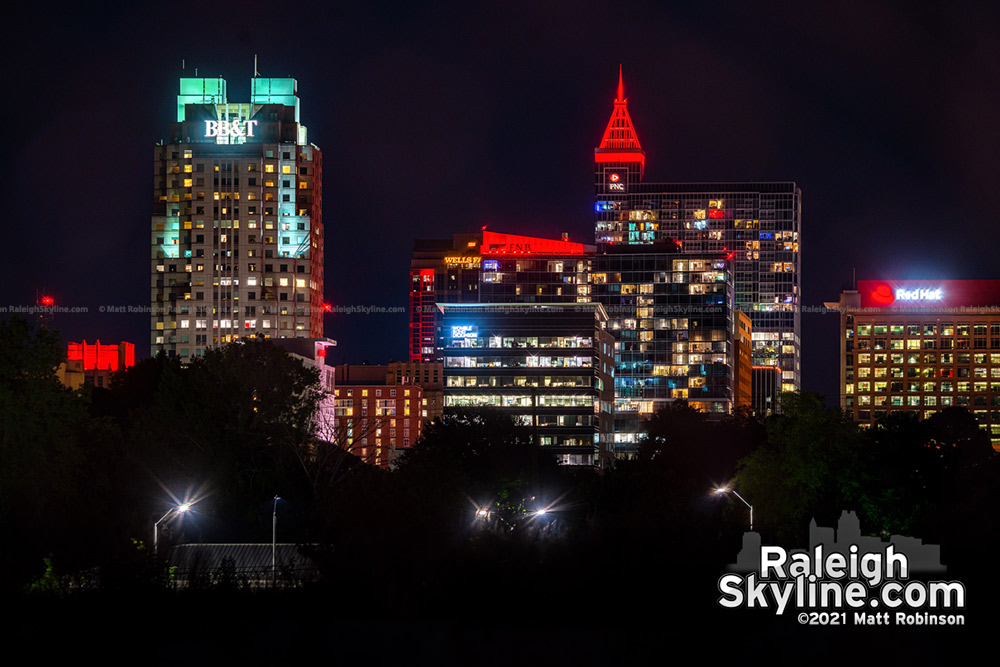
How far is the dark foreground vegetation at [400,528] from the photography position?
50219mm

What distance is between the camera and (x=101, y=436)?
107 meters

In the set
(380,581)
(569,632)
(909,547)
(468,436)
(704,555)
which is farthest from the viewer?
(468,436)

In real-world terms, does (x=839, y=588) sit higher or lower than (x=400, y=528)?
Answer: lower

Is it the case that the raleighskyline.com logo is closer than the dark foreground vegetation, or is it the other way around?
the dark foreground vegetation

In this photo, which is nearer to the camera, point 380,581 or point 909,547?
point 380,581

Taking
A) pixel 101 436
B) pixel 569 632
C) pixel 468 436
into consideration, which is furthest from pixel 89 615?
Result: pixel 468 436

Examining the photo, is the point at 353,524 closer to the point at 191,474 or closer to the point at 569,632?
the point at 569,632

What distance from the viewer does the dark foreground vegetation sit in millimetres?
50219

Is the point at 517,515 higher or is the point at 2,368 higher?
the point at 2,368

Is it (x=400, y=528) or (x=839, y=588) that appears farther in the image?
(x=400, y=528)

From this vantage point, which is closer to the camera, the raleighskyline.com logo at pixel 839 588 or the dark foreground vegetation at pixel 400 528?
the dark foreground vegetation at pixel 400 528

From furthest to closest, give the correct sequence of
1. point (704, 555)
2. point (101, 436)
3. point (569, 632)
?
point (101, 436) → point (704, 555) → point (569, 632)

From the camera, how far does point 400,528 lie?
5528cm

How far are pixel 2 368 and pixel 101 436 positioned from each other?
1628 centimetres
